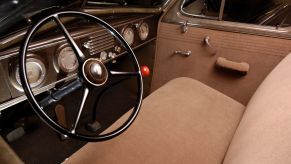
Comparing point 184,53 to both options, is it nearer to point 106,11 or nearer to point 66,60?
point 106,11

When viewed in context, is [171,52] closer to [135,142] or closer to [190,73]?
[190,73]

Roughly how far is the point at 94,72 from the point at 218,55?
3.71ft

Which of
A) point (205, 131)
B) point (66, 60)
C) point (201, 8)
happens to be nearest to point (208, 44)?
point (201, 8)

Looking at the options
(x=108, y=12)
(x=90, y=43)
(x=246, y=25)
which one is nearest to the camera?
(x=90, y=43)

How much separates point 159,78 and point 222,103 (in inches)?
31.0

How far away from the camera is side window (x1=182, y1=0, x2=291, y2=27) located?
5.07 feet

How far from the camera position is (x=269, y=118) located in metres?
0.74

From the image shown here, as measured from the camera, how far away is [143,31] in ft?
5.38

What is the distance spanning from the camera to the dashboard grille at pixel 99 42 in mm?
1150

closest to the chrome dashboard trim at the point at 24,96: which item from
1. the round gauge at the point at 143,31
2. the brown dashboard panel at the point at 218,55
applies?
the round gauge at the point at 143,31

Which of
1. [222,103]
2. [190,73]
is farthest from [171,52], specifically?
[222,103]

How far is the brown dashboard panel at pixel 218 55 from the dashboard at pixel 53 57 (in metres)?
0.47

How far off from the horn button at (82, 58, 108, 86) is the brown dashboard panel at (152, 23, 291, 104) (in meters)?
1.05

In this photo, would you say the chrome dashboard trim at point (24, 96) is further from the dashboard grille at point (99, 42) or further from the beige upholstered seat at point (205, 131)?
the beige upholstered seat at point (205, 131)
